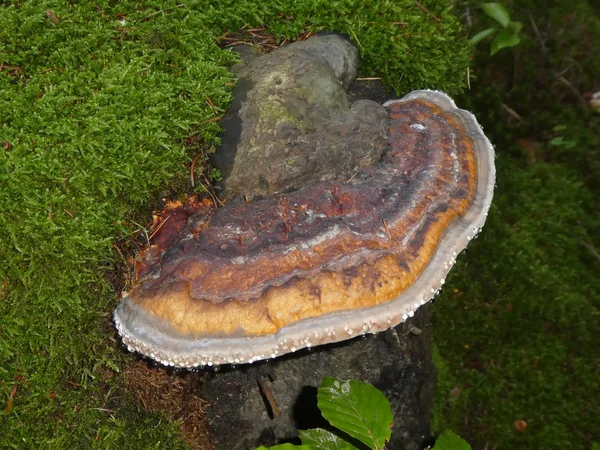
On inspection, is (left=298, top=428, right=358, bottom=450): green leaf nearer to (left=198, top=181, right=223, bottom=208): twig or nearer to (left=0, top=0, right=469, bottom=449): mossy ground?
(left=0, top=0, right=469, bottom=449): mossy ground

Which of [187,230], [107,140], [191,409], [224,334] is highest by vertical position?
[107,140]

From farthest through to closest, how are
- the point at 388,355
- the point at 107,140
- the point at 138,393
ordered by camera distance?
the point at 388,355, the point at 138,393, the point at 107,140

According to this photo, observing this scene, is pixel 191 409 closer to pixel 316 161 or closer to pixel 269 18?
pixel 316 161

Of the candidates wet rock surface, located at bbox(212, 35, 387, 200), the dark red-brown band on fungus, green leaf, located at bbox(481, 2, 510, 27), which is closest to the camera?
the dark red-brown band on fungus

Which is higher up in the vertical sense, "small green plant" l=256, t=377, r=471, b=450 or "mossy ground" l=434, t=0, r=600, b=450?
"small green plant" l=256, t=377, r=471, b=450

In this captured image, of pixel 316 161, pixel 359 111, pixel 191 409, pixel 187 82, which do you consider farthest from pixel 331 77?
pixel 191 409

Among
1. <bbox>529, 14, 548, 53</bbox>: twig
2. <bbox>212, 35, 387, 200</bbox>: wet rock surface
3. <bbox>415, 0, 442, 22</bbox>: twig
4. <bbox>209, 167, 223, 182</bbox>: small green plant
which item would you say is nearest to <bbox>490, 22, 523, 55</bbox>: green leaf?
<bbox>529, 14, 548, 53</bbox>: twig

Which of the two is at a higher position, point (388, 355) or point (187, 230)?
point (187, 230)

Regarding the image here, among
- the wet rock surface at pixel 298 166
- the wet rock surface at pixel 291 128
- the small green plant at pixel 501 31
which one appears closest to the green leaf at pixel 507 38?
the small green plant at pixel 501 31
